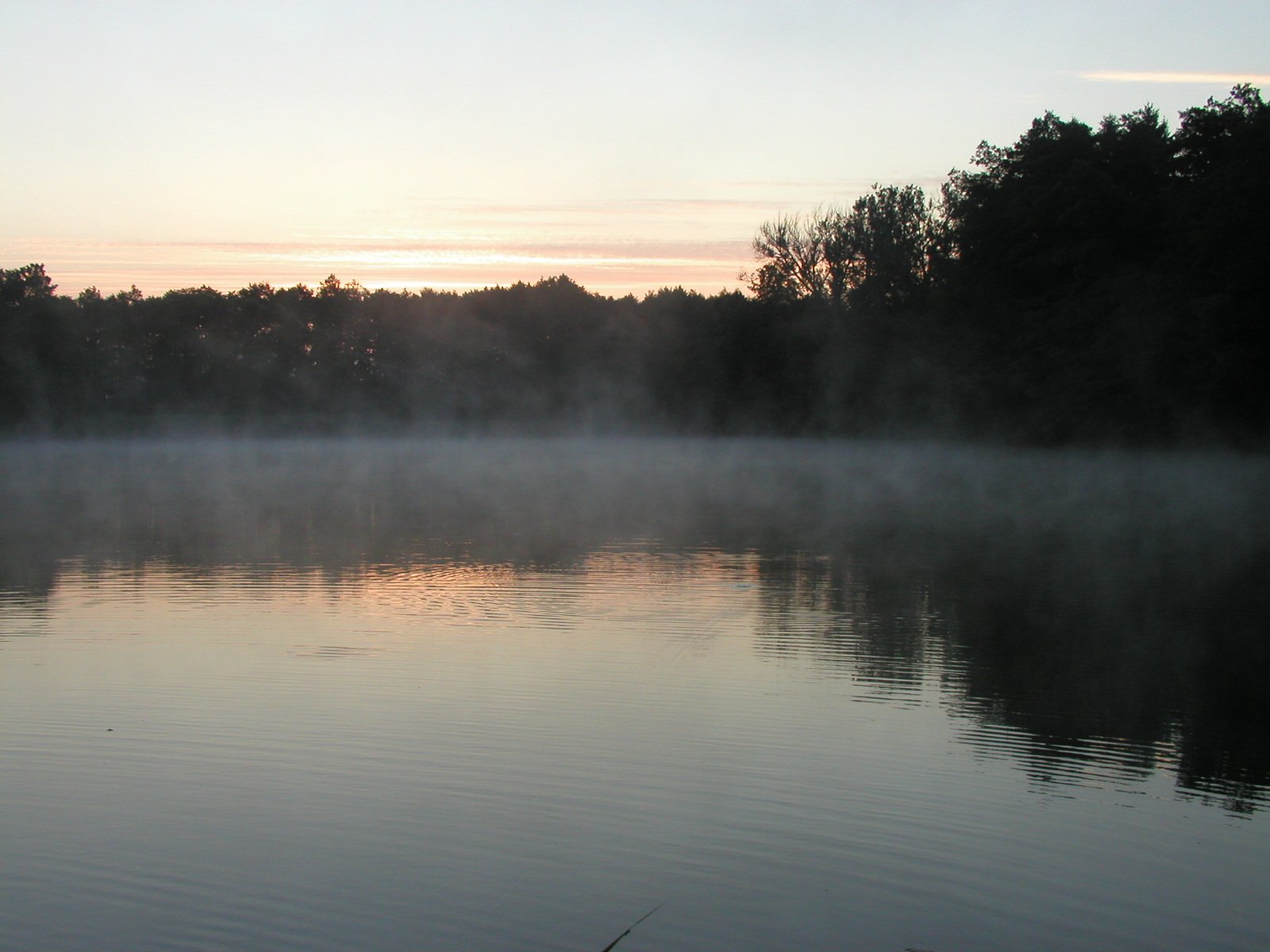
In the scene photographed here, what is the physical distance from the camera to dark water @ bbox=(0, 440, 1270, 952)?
4082 millimetres

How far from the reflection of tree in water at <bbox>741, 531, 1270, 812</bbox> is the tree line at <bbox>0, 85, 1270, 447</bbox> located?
72.6ft

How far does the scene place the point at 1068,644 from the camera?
28.2 ft

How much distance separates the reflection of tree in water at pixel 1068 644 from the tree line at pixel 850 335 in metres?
22.1

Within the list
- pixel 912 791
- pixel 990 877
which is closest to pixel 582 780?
pixel 912 791

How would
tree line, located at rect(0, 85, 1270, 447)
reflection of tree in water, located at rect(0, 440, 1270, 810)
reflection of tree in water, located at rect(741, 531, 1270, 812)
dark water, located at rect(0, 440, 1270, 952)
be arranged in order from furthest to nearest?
tree line, located at rect(0, 85, 1270, 447) < reflection of tree in water, located at rect(0, 440, 1270, 810) < reflection of tree in water, located at rect(741, 531, 1270, 812) < dark water, located at rect(0, 440, 1270, 952)

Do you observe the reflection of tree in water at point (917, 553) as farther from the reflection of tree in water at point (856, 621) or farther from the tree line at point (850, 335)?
the tree line at point (850, 335)

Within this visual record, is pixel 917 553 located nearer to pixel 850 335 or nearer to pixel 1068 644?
pixel 1068 644

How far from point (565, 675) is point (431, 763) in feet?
5.98

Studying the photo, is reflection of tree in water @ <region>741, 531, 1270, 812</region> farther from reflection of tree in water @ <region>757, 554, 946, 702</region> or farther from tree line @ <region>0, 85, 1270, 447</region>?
tree line @ <region>0, 85, 1270, 447</region>

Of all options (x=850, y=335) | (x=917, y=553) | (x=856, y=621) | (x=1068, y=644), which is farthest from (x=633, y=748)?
(x=850, y=335)

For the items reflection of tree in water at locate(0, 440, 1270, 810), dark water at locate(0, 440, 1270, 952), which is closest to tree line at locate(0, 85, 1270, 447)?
reflection of tree in water at locate(0, 440, 1270, 810)

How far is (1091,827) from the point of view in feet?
15.9

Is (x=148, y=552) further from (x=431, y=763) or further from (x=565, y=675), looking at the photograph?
(x=431, y=763)

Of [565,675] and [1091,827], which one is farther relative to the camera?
[565,675]
